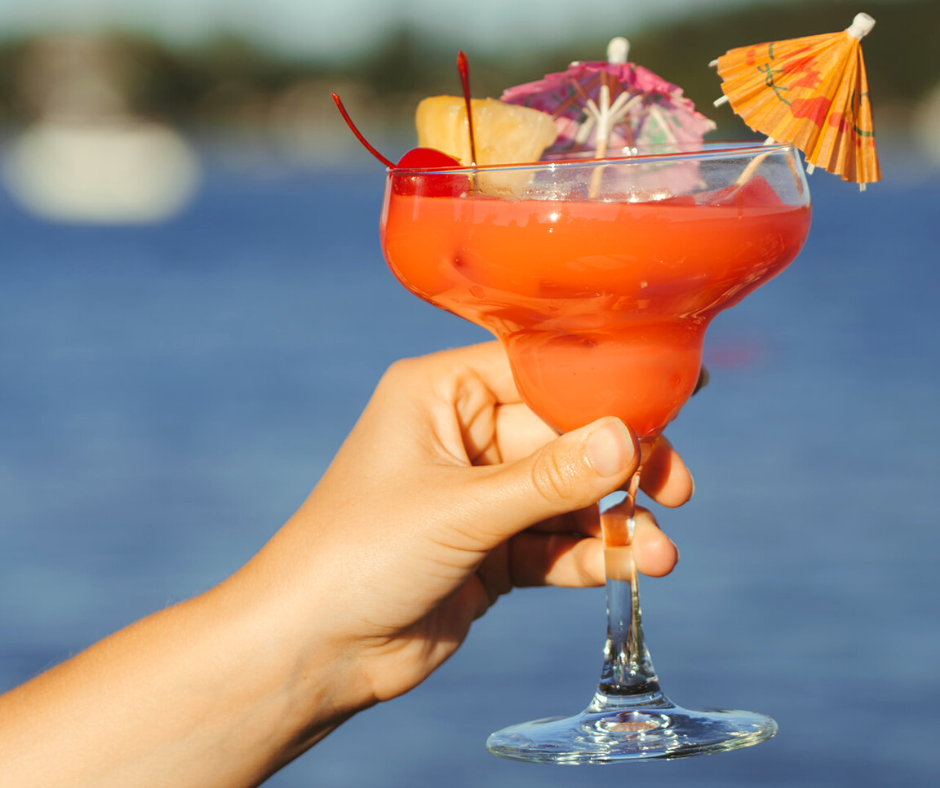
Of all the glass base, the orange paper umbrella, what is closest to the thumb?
the glass base

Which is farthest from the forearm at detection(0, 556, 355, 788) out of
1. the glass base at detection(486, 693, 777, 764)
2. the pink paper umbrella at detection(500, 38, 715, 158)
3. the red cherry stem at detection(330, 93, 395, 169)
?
the pink paper umbrella at detection(500, 38, 715, 158)

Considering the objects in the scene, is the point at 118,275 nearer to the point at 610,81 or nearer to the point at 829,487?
the point at 829,487

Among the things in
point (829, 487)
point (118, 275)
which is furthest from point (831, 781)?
point (118, 275)

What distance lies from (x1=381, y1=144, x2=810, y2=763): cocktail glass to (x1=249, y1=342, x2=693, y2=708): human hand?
9 centimetres

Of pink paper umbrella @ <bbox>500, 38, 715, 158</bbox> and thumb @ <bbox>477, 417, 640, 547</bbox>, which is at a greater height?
pink paper umbrella @ <bbox>500, 38, 715, 158</bbox>

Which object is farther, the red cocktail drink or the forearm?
the forearm

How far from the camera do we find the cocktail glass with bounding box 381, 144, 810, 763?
1124mm

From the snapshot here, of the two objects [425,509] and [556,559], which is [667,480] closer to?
[556,559]

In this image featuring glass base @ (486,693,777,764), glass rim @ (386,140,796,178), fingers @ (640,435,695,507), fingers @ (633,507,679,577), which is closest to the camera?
glass rim @ (386,140,796,178)

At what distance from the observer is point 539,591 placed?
3.94 metres

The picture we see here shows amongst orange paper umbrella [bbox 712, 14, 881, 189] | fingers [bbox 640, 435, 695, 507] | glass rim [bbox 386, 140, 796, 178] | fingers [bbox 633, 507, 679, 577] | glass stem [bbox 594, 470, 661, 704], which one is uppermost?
orange paper umbrella [bbox 712, 14, 881, 189]

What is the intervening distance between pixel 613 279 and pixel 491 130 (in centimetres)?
29

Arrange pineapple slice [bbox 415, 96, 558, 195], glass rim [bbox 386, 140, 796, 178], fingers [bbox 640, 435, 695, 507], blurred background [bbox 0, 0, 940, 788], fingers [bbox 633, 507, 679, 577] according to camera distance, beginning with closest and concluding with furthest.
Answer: glass rim [bbox 386, 140, 796, 178] < pineapple slice [bbox 415, 96, 558, 195] < fingers [bbox 633, 507, 679, 577] < fingers [bbox 640, 435, 695, 507] < blurred background [bbox 0, 0, 940, 788]

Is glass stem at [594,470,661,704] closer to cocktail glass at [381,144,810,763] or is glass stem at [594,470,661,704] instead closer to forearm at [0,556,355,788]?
cocktail glass at [381,144,810,763]
